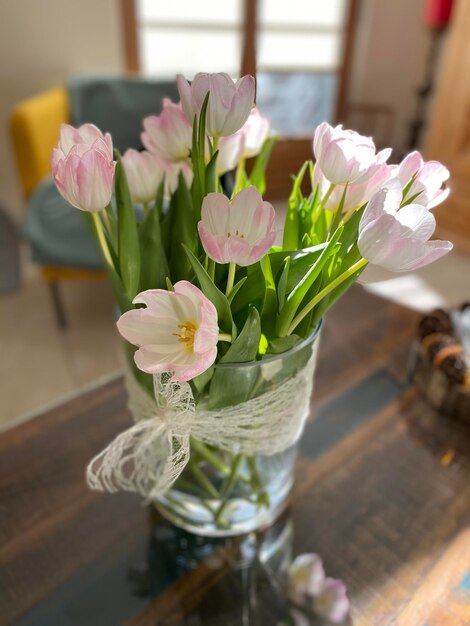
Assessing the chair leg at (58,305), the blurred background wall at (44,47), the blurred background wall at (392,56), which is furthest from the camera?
the blurred background wall at (392,56)

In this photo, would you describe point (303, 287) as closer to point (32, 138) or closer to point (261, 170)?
point (261, 170)

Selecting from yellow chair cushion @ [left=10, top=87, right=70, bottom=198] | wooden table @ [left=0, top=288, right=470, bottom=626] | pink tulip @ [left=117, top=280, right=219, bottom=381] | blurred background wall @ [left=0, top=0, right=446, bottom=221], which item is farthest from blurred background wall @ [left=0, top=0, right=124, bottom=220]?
pink tulip @ [left=117, top=280, right=219, bottom=381]

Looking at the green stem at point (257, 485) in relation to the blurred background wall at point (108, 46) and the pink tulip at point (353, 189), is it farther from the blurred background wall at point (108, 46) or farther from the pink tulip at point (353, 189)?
the blurred background wall at point (108, 46)

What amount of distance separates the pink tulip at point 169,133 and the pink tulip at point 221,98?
8cm

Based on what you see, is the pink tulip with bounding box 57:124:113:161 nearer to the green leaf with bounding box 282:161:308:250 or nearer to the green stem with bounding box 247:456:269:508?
the green leaf with bounding box 282:161:308:250

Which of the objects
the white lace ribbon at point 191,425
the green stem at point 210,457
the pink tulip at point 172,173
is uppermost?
the pink tulip at point 172,173

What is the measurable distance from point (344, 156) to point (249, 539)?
18.1 inches

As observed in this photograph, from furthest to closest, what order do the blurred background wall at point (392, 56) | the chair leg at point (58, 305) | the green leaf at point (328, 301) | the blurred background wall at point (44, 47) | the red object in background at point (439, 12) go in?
the blurred background wall at point (392, 56) → the red object in background at point (439, 12) → the blurred background wall at point (44, 47) → the chair leg at point (58, 305) → the green leaf at point (328, 301)

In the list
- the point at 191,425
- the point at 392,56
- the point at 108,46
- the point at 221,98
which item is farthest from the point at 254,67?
the point at 392,56

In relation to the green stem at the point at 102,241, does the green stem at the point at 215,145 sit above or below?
above

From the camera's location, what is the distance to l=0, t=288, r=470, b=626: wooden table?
562mm

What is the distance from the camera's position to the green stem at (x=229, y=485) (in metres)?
0.55

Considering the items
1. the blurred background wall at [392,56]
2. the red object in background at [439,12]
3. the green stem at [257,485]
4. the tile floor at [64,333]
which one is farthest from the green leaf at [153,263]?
the blurred background wall at [392,56]

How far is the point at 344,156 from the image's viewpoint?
414mm
